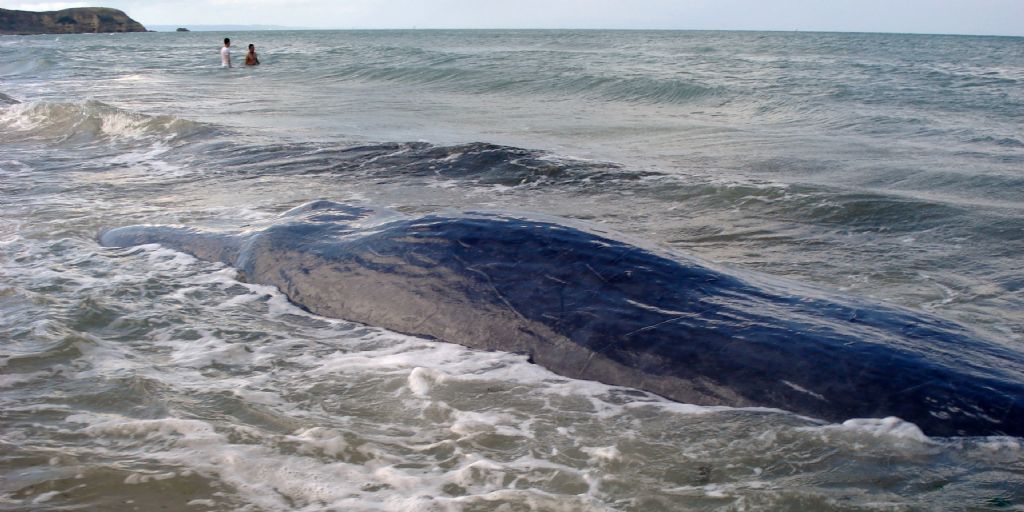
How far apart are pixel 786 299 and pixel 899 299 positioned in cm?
188

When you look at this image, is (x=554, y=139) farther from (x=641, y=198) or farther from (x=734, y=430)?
(x=734, y=430)

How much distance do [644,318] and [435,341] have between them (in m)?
1.00

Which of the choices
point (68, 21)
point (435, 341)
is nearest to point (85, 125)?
point (435, 341)

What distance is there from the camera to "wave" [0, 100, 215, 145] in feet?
40.4

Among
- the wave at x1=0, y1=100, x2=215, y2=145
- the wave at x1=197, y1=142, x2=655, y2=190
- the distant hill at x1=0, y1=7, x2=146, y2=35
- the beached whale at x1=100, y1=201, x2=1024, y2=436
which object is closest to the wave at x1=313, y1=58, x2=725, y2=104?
the wave at x1=197, y1=142, x2=655, y2=190

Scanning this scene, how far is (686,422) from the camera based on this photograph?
10.4ft

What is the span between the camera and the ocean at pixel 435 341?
273cm

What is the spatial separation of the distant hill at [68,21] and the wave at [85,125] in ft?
285

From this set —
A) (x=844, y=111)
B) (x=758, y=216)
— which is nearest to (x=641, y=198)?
(x=758, y=216)

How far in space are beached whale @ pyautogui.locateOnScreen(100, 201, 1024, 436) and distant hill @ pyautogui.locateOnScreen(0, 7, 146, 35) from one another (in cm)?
9889

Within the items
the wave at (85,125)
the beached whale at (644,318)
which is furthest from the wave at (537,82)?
the beached whale at (644,318)

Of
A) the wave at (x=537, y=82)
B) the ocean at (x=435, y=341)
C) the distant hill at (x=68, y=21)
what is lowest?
the ocean at (x=435, y=341)

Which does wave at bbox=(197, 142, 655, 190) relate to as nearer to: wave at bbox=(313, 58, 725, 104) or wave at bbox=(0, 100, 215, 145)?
wave at bbox=(0, 100, 215, 145)

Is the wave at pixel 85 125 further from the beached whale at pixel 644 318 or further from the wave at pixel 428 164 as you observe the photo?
the beached whale at pixel 644 318
